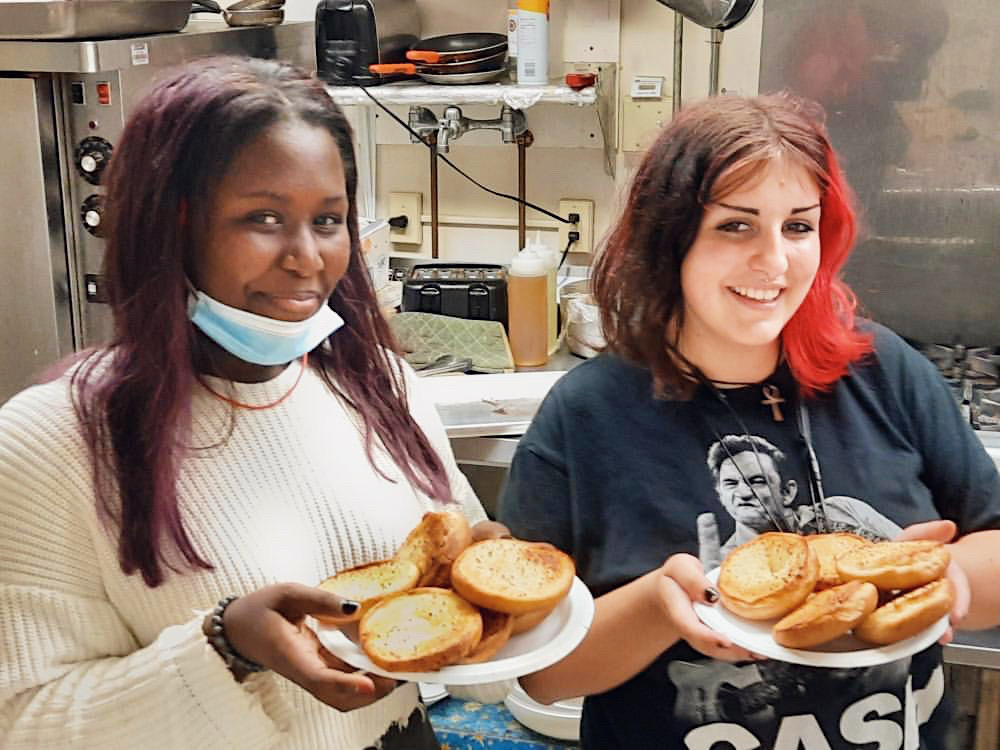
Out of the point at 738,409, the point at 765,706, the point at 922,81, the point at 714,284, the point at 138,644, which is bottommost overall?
the point at 765,706

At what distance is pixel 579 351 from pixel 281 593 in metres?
1.03

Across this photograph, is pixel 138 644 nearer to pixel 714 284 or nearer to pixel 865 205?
pixel 714 284

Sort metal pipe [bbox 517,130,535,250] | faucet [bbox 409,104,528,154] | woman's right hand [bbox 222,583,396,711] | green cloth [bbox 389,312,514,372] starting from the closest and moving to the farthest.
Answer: woman's right hand [bbox 222,583,396,711] < green cloth [bbox 389,312,514,372] < faucet [bbox 409,104,528,154] < metal pipe [bbox 517,130,535,250]

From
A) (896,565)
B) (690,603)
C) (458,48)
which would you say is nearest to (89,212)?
(458,48)

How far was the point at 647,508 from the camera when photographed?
100 centimetres

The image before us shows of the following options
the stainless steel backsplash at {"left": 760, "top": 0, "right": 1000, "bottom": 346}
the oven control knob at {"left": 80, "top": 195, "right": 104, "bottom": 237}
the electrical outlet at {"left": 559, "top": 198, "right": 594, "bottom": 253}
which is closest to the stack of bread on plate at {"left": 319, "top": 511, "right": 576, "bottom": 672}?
the oven control knob at {"left": 80, "top": 195, "right": 104, "bottom": 237}

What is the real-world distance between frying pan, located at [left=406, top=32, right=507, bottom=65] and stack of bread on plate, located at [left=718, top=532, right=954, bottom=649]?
134 centimetres

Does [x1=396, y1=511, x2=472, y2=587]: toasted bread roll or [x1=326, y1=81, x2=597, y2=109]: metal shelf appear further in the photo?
[x1=326, y1=81, x2=597, y2=109]: metal shelf

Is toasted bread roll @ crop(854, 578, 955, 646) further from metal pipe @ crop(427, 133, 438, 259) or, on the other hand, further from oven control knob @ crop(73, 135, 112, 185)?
metal pipe @ crop(427, 133, 438, 259)

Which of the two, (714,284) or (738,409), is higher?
(714,284)

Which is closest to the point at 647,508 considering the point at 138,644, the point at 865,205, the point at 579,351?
the point at 138,644

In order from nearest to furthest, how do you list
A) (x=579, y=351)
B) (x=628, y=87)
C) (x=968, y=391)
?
(x=968, y=391), (x=579, y=351), (x=628, y=87)

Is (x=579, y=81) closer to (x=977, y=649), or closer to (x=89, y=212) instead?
(x=89, y=212)

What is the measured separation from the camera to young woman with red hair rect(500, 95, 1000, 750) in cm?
98
